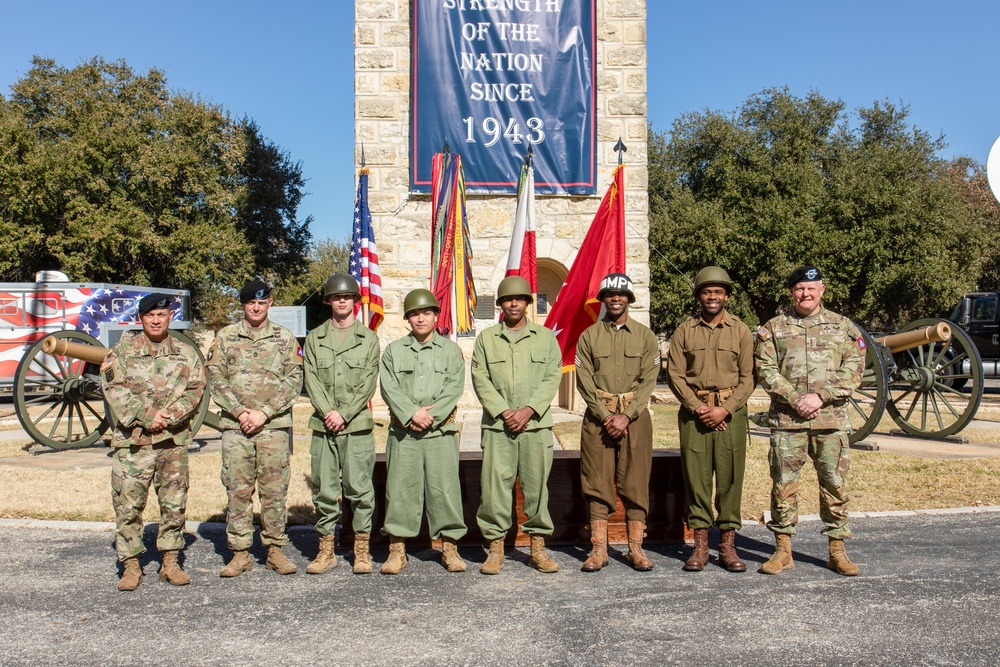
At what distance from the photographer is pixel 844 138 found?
1089 inches

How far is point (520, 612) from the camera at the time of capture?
14.5 ft

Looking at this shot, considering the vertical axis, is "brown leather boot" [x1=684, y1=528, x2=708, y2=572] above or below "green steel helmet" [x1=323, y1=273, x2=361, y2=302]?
below

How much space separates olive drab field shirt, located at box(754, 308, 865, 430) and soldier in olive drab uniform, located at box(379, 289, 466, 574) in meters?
2.05

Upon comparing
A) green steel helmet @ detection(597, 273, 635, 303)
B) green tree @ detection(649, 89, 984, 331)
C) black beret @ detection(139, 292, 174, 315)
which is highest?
green tree @ detection(649, 89, 984, 331)

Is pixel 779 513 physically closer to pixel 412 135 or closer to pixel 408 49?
pixel 412 135

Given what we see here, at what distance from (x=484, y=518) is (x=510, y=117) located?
27.5ft

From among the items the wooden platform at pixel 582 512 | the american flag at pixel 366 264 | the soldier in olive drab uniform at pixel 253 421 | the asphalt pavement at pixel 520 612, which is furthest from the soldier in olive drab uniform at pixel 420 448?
the american flag at pixel 366 264

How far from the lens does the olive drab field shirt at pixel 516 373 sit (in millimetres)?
5375

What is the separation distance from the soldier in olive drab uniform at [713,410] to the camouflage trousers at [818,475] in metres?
0.23

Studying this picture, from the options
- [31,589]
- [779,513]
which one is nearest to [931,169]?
[779,513]

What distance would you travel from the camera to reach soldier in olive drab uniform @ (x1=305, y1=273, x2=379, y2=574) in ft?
17.4

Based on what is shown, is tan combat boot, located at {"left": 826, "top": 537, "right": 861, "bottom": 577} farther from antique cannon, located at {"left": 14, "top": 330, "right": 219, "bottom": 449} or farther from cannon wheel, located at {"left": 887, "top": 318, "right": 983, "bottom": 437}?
antique cannon, located at {"left": 14, "top": 330, "right": 219, "bottom": 449}

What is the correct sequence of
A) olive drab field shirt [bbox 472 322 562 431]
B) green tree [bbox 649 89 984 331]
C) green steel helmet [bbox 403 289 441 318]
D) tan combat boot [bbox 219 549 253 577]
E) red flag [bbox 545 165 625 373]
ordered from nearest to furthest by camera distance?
tan combat boot [bbox 219 549 253 577], olive drab field shirt [bbox 472 322 562 431], green steel helmet [bbox 403 289 441 318], red flag [bbox 545 165 625 373], green tree [bbox 649 89 984 331]

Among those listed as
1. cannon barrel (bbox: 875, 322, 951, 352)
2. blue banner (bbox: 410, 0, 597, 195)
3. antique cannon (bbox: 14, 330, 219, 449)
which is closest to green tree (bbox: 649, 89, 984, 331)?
blue banner (bbox: 410, 0, 597, 195)
